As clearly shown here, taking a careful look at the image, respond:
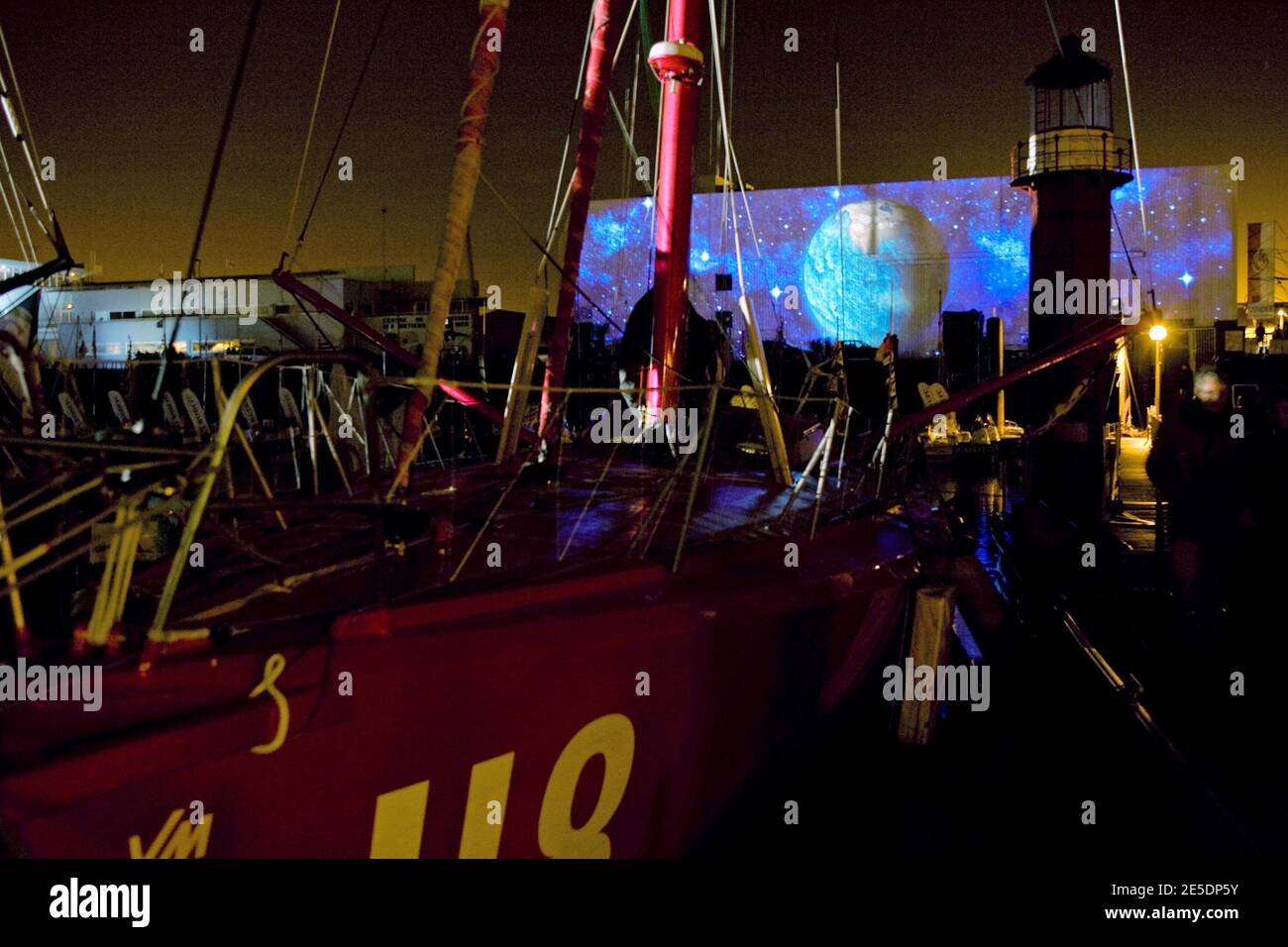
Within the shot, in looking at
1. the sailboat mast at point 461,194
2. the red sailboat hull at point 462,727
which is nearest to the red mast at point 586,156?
the sailboat mast at point 461,194

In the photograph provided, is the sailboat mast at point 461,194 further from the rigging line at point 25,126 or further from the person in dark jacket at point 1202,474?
the person in dark jacket at point 1202,474

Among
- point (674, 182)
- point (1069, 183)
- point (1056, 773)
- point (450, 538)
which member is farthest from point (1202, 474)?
point (1069, 183)

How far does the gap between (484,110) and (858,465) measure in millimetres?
4702

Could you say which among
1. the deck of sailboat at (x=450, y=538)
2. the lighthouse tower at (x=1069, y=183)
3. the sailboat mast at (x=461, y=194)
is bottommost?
the deck of sailboat at (x=450, y=538)

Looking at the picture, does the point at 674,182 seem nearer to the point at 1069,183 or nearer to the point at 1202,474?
the point at 1202,474

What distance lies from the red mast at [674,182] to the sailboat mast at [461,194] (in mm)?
2197

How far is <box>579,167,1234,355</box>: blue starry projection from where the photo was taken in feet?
94.1

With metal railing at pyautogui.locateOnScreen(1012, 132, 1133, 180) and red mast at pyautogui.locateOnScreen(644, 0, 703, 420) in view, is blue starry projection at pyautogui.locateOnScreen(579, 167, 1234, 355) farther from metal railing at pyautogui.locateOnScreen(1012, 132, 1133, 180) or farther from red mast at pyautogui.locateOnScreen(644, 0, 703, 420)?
red mast at pyautogui.locateOnScreen(644, 0, 703, 420)

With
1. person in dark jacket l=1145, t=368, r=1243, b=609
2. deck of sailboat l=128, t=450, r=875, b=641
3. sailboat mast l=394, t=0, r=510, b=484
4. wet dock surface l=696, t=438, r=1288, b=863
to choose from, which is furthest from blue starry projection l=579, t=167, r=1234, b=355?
sailboat mast l=394, t=0, r=510, b=484

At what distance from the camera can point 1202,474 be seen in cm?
536

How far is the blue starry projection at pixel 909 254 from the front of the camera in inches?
1129

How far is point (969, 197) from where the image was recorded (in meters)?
30.6
